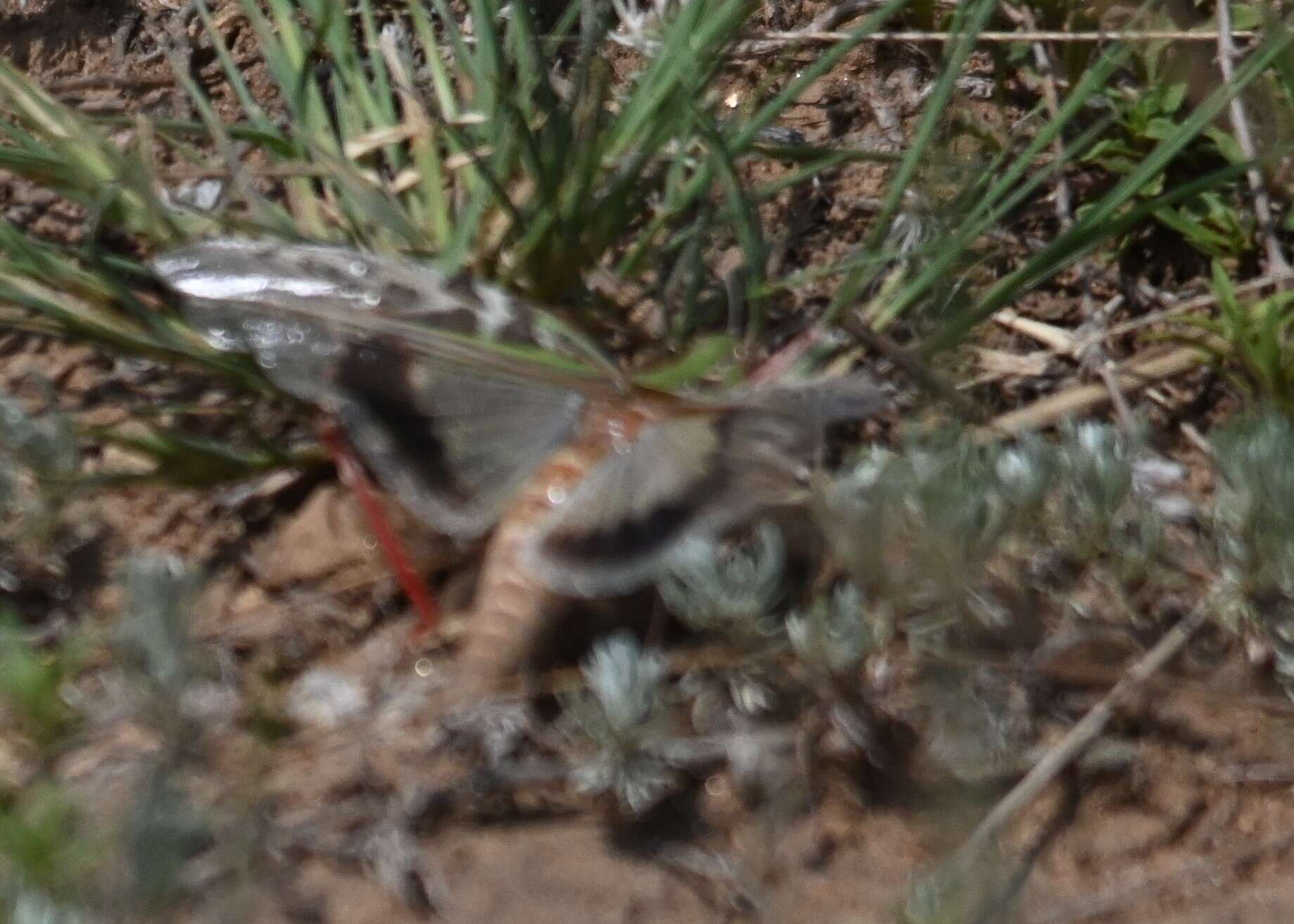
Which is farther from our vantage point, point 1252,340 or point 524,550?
point 1252,340

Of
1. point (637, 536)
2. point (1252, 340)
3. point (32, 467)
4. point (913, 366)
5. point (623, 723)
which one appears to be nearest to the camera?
point (623, 723)

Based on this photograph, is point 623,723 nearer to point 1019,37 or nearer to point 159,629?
point 159,629

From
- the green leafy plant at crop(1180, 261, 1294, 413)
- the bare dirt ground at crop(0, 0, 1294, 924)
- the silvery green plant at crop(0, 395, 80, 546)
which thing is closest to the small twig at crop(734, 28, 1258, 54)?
the green leafy plant at crop(1180, 261, 1294, 413)

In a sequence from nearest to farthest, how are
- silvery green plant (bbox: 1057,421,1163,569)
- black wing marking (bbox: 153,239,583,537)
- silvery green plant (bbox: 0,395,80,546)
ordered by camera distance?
silvery green plant (bbox: 1057,421,1163,569)
black wing marking (bbox: 153,239,583,537)
silvery green plant (bbox: 0,395,80,546)

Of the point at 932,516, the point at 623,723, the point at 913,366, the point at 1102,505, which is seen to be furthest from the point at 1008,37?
the point at 623,723

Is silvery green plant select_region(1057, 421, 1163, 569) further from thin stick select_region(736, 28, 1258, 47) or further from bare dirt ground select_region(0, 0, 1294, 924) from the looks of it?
thin stick select_region(736, 28, 1258, 47)

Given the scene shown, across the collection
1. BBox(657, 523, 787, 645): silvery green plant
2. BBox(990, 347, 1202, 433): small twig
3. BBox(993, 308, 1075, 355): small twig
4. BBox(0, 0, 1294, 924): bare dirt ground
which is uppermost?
BBox(657, 523, 787, 645): silvery green plant

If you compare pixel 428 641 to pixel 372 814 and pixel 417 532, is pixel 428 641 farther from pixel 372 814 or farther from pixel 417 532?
pixel 372 814
